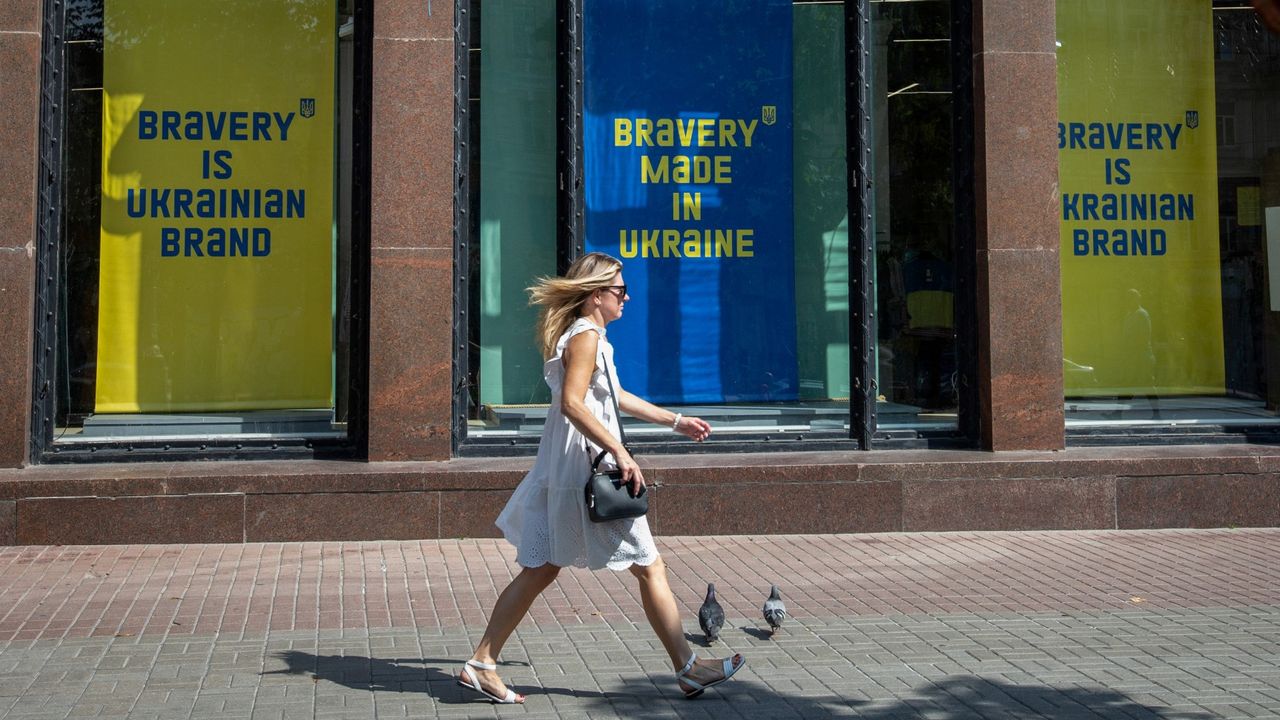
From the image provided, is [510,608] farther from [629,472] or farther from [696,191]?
[696,191]

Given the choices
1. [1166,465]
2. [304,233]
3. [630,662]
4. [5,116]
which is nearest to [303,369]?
[304,233]

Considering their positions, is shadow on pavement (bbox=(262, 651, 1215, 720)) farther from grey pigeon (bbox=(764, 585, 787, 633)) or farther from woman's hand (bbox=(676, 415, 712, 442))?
woman's hand (bbox=(676, 415, 712, 442))

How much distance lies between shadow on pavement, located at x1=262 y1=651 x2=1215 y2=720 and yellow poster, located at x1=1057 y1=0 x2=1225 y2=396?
581 cm

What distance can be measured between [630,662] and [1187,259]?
279 inches

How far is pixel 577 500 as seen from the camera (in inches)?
211

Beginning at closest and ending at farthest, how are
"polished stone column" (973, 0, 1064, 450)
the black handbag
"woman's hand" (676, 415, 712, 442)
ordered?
the black handbag → "woman's hand" (676, 415, 712, 442) → "polished stone column" (973, 0, 1064, 450)

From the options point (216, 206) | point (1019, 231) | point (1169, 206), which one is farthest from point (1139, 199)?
point (216, 206)

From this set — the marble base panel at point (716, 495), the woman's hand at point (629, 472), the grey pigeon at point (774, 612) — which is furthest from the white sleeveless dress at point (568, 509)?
the marble base panel at point (716, 495)

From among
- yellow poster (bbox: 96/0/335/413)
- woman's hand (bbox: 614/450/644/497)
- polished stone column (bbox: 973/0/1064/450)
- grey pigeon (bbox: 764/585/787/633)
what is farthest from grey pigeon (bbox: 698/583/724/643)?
yellow poster (bbox: 96/0/335/413)

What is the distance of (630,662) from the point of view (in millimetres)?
5953

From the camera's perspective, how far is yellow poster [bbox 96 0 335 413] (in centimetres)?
988

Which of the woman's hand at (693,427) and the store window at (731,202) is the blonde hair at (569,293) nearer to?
the woman's hand at (693,427)

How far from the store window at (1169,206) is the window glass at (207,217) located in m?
5.95

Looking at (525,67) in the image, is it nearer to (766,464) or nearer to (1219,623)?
(766,464)
